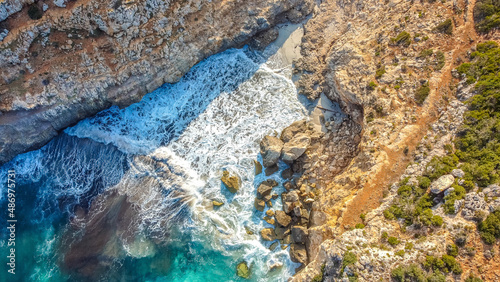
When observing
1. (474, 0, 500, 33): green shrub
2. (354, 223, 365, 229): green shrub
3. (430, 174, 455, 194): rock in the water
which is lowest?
(354, 223, 365, 229): green shrub

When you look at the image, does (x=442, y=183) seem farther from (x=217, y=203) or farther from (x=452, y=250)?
(x=217, y=203)

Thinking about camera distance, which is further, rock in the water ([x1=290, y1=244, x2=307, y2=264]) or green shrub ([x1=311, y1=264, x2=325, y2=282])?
rock in the water ([x1=290, y1=244, x2=307, y2=264])

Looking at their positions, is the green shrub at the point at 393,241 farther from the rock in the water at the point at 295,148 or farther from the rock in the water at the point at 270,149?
the rock in the water at the point at 270,149

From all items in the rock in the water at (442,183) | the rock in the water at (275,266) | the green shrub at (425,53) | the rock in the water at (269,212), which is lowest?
the rock in the water at (275,266)

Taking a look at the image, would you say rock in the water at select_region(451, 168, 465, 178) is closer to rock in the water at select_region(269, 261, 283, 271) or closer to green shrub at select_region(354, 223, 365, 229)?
green shrub at select_region(354, 223, 365, 229)

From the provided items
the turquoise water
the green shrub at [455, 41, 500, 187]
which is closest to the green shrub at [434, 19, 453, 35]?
the green shrub at [455, 41, 500, 187]

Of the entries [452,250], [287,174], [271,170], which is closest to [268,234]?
[287,174]

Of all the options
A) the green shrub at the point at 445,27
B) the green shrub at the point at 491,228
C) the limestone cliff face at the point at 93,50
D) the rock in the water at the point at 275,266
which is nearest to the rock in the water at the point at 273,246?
the rock in the water at the point at 275,266

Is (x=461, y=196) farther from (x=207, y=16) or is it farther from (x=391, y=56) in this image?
(x=207, y=16)
